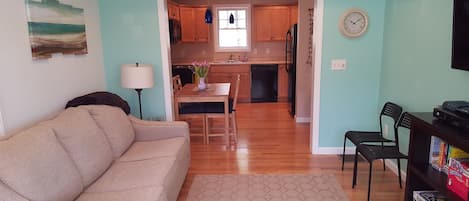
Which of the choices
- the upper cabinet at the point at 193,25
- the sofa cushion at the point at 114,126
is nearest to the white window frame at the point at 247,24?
the upper cabinet at the point at 193,25

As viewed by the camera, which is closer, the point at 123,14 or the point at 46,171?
the point at 46,171

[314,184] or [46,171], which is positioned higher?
[46,171]

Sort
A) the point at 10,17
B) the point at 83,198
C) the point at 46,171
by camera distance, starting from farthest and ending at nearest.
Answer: the point at 10,17, the point at 83,198, the point at 46,171

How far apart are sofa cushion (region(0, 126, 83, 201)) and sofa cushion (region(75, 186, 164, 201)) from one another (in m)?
0.11

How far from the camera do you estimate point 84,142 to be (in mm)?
2299

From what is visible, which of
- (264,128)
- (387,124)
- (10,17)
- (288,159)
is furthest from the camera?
(264,128)

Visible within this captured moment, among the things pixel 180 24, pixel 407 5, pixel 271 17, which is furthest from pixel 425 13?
pixel 180 24

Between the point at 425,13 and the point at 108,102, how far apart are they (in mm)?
3055

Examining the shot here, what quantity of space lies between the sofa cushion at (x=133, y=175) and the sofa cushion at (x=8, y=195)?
53cm

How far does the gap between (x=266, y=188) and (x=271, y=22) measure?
16.2ft

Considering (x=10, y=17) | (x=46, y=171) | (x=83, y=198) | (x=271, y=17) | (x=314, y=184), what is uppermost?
(x=271, y=17)

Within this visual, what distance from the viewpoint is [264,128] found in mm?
5082

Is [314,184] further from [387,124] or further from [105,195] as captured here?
[105,195]

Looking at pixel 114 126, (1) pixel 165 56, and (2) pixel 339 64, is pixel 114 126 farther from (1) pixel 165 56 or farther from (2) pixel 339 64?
(2) pixel 339 64
